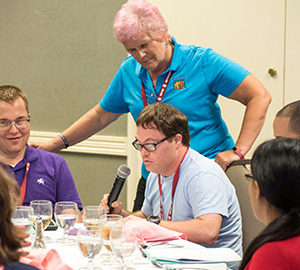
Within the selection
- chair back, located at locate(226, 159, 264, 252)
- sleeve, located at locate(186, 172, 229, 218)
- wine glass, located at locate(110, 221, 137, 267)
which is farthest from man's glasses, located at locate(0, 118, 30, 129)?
wine glass, located at locate(110, 221, 137, 267)

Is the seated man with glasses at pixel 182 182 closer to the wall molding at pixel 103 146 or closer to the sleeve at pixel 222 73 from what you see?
the sleeve at pixel 222 73

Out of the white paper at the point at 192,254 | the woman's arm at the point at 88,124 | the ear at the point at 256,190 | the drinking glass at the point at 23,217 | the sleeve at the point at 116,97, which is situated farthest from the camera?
the woman's arm at the point at 88,124

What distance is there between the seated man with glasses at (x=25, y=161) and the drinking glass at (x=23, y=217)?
0.77 metres

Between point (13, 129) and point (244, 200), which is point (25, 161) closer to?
point (13, 129)

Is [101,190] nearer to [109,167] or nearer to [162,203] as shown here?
[109,167]

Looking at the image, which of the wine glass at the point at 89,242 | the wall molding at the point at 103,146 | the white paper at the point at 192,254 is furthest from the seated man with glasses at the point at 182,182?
the wall molding at the point at 103,146

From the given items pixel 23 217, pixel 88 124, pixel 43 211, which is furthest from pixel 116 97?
pixel 23 217

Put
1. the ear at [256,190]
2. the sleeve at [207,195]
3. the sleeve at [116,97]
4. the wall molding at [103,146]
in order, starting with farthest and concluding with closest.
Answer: the wall molding at [103,146] < the sleeve at [116,97] < the sleeve at [207,195] < the ear at [256,190]

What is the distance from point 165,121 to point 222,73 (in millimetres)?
597

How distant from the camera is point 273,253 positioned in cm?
130

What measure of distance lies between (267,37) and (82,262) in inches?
98.8

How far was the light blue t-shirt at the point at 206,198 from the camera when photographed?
216cm

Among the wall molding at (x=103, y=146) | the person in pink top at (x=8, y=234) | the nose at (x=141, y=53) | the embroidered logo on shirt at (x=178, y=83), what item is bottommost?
the wall molding at (x=103, y=146)

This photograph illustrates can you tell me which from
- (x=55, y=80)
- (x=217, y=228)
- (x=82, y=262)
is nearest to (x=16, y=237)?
(x=82, y=262)
